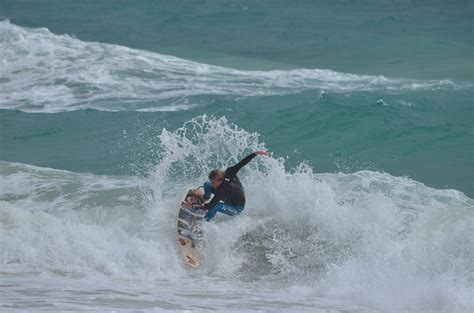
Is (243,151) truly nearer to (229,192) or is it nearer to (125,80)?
(229,192)

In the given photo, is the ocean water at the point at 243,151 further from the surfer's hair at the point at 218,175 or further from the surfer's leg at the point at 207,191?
the surfer's hair at the point at 218,175

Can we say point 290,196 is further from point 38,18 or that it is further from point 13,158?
point 38,18

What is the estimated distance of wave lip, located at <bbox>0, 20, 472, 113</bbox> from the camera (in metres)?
19.2

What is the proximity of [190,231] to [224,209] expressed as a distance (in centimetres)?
47

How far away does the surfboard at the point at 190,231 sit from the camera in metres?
10.4

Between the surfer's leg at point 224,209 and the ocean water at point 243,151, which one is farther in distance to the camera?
the surfer's leg at point 224,209

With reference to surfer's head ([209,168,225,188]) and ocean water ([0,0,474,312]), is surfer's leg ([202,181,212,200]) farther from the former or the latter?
ocean water ([0,0,474,312])

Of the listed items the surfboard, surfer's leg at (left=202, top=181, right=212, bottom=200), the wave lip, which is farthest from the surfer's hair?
the wave lip

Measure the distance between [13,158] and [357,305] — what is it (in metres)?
8.46

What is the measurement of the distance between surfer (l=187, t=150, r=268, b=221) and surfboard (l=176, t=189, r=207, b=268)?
14 centimetres

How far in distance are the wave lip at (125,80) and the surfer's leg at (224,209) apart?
7.97 m

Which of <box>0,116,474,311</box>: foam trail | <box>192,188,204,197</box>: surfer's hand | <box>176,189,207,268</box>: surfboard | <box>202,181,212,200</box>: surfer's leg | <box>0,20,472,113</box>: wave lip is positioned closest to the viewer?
<box>0,116,474,311</box>: foam trail

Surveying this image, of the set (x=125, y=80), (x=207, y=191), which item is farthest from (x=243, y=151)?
(x=125, y=80)

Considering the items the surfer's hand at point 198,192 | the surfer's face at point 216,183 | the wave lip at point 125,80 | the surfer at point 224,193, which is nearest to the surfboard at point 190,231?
the surfer's hand at point 198,192
